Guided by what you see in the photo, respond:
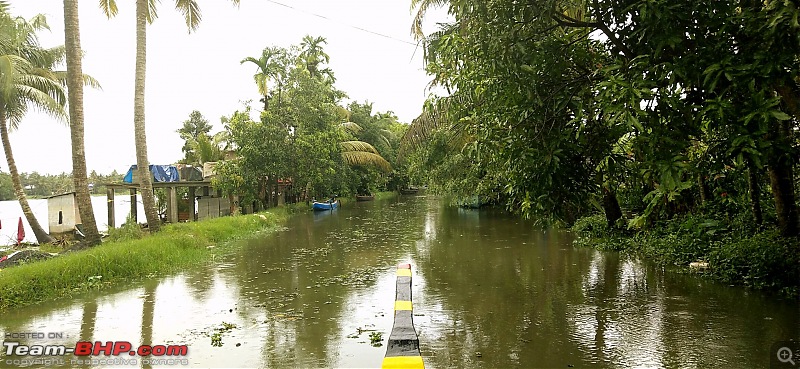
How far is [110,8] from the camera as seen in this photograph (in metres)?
14.2

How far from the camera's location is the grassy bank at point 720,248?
7754 millimetres

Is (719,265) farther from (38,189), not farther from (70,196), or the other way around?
(38,189)

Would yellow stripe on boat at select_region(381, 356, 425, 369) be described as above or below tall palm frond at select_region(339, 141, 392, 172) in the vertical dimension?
below

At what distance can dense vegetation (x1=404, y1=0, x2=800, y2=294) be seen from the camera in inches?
178

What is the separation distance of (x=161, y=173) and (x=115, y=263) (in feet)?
34.2

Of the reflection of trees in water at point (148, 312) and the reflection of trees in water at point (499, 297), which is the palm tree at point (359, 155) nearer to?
the reflection of trees in water at point (499, 297)

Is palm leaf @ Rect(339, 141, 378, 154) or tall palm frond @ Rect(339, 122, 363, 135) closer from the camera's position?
palm leaf @ Rect(339, 141, 378, 154)

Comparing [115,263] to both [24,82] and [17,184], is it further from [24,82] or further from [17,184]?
[24,82]

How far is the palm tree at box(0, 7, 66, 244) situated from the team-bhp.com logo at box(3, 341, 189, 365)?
33.3 feet

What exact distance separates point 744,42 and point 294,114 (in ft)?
75.3

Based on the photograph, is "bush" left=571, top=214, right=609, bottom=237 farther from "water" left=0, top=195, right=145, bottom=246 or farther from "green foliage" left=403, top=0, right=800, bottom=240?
"water" left=0, top=195, right=145, bottom=246

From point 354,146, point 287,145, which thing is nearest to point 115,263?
point 287,145

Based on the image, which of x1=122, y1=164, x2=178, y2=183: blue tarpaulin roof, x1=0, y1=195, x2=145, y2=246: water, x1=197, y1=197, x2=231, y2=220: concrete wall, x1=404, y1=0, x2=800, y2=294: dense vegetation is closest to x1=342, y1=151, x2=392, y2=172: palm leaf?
x1=197, y1=197, x2=231, y2=220: concrete wall

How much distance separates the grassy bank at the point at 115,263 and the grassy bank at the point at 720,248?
9527 mm
